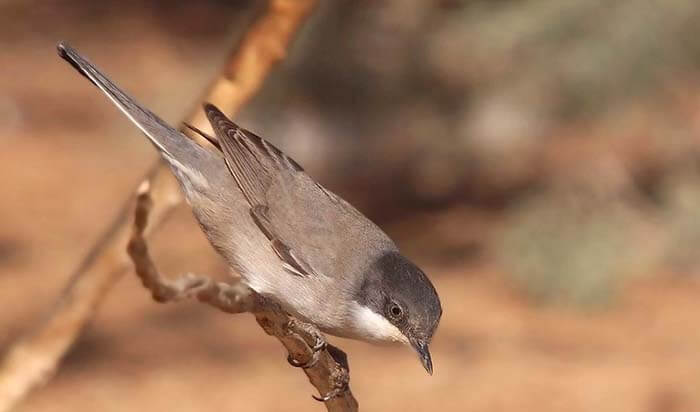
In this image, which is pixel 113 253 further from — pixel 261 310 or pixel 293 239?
pixel 293 239

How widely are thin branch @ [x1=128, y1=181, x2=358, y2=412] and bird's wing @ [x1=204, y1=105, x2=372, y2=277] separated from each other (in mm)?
343

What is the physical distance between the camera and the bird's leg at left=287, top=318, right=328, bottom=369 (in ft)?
11.9

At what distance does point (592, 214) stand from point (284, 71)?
3194mm

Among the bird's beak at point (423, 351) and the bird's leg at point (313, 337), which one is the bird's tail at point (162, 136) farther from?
the bird's beak at point (423, 351)

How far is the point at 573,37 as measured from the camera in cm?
988

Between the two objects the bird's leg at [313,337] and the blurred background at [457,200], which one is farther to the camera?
the blurred background at [457,200]

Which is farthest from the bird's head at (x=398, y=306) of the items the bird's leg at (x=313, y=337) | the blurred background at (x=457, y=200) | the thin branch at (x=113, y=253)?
the blurred background at (x=457, y=200)

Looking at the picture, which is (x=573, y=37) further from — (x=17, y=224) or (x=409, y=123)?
(x=17, y=224)

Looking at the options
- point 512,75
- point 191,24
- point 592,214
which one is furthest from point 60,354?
point 191,24

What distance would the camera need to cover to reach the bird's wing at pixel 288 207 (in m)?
4.30

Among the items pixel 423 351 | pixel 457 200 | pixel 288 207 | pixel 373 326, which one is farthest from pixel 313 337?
pixel 457 200

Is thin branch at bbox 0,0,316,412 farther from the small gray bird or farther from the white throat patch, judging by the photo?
the white throat patch

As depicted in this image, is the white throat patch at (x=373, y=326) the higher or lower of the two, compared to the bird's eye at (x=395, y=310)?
lower

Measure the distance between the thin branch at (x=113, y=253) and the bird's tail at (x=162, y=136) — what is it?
0.07 meters
